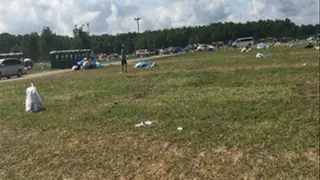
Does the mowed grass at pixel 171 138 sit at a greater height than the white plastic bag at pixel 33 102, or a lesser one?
lesser

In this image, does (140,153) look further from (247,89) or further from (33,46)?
(33,46)

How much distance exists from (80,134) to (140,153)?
1988 mm

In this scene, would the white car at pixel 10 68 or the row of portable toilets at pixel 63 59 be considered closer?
the white car at pixel 10 68

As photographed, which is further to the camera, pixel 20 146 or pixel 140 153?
pixel 20 146

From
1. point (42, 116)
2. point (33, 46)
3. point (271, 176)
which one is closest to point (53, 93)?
point (42, 116)

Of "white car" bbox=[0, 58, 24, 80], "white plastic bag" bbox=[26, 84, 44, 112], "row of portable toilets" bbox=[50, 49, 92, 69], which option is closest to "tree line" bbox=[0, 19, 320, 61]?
"row of portable toilets" bbox=[50, 49, 92, 69]

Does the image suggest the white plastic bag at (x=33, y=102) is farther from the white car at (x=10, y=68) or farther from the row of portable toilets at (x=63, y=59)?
the row of portable toilets at (x=63, y=59)

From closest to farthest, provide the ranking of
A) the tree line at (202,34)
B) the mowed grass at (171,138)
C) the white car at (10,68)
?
the mowed grass at (171,138), the white car at (10,68), the tree line at (202,34)

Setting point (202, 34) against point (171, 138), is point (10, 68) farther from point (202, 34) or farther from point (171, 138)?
point (202, 34)

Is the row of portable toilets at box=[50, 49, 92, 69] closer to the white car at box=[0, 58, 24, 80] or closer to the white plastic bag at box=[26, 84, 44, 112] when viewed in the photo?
the white car at box=[0, 58, 24, 80]

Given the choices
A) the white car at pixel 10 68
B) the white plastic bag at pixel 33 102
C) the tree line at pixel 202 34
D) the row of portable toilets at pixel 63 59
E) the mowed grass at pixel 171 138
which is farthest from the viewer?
the tree line at pixel 202 34

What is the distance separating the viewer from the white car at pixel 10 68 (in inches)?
1527

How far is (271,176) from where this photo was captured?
6.59 meters

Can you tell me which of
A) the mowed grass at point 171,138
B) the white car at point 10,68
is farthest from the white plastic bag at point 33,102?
the white car at point 10,68
